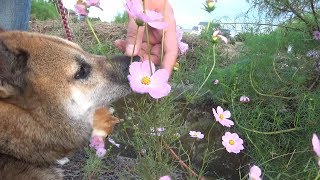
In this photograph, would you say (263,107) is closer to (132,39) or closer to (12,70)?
(132,39)

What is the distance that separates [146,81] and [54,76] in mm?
888

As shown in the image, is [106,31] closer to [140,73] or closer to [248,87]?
[248,87]

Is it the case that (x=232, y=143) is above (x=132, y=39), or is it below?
below

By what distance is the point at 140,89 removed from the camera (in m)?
1.97

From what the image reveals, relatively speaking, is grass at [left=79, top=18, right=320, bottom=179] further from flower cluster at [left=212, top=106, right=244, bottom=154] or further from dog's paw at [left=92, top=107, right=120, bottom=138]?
flower cluster at [left=212, top=106, right=244, bottom=154]

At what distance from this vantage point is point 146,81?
1981 millimetres

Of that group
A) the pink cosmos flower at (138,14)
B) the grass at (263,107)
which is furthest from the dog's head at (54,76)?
the pink cosmos flower at (138,14)

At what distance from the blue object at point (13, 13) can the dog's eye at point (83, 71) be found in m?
0.97

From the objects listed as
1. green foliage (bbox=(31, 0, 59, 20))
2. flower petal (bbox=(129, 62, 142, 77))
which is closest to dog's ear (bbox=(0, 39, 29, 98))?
flower petal (bbox=(129, 62, 142, 77))

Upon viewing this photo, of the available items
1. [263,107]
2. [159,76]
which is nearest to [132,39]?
[159,76]

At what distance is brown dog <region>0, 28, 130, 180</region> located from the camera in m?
2.56

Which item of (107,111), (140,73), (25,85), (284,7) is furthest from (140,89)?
(284,7)

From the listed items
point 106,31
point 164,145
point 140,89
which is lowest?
point 106,31

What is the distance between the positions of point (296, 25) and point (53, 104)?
244 centimetres
